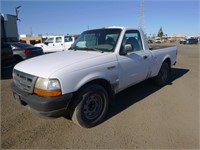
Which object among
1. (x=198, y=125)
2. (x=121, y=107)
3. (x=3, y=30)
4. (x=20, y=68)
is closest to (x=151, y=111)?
(x=121, y=107)

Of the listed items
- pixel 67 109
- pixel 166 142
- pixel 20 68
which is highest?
pixel 20 68

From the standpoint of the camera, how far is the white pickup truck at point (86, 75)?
9.29ft

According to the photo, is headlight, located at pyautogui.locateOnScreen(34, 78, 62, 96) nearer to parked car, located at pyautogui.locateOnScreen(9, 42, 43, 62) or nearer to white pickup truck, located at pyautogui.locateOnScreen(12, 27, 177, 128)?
white pickup truck, located at pyautogui.locateOnScreen(12, 27, 177, 128)

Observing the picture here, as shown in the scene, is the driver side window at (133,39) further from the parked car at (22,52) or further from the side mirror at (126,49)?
the parked car at (22,52)

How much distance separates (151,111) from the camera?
4121mm

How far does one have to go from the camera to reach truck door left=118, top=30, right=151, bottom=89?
3.93m

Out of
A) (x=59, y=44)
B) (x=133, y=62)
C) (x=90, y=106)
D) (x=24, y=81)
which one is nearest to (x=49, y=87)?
(x=24, y=81)

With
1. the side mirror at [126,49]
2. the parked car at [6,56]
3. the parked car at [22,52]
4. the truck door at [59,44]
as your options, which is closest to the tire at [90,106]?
the side mirror at [126,49]

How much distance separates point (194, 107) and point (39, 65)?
12.3 ft

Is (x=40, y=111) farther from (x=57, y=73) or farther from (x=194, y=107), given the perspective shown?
(x=194, y=107)

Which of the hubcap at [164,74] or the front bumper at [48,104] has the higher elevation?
the front bumper at [48,104]

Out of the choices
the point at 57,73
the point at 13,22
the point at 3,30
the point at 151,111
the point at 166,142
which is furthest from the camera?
the point at 13,22

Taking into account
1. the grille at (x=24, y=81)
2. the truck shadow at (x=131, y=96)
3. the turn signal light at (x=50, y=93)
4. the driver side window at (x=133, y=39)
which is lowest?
the truck shadow at (x=131, y=96)

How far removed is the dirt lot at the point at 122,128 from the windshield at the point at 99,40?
1531 mm
